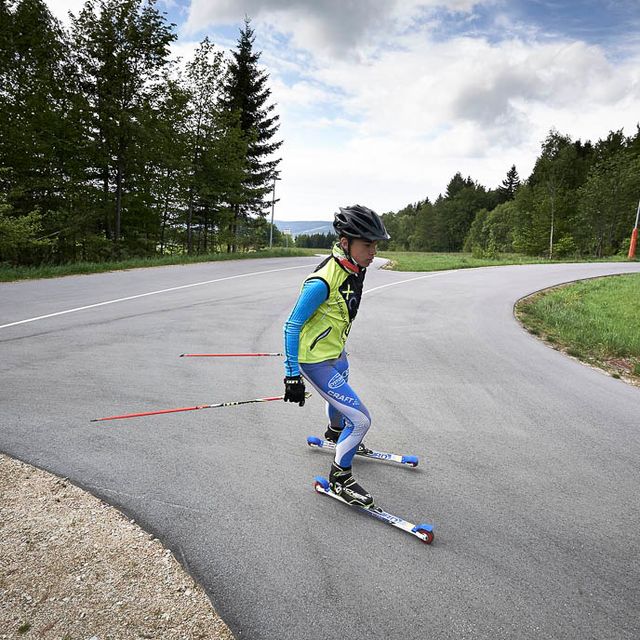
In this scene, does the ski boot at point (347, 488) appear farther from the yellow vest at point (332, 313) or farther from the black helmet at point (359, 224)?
the black helmet at point (359, 224)

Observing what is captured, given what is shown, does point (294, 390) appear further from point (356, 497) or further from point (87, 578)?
point (87, 578)

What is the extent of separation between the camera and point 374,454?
3.77 metres

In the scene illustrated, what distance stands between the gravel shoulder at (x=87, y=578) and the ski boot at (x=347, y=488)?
1189 mm

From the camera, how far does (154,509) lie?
299 centimetres

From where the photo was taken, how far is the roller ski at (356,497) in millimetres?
2805

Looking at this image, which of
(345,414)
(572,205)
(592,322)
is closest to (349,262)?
(345,414)

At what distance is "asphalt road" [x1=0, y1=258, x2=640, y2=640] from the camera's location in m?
2.31

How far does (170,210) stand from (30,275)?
1222 cm

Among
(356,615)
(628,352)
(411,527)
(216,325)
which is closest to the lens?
(356,615)

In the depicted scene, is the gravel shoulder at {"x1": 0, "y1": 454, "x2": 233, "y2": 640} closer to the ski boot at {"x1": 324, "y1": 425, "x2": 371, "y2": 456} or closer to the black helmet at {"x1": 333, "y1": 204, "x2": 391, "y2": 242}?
the ski boot at {"x1": 324, "y1": 425, "x2": 371, "y2": 456}

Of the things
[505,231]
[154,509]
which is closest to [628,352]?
[154,509]

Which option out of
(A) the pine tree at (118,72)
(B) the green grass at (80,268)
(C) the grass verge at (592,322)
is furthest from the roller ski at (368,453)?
(A) the pine tree at (118,72)

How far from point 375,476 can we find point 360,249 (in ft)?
6.21

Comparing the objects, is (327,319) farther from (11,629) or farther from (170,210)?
(170,210)
